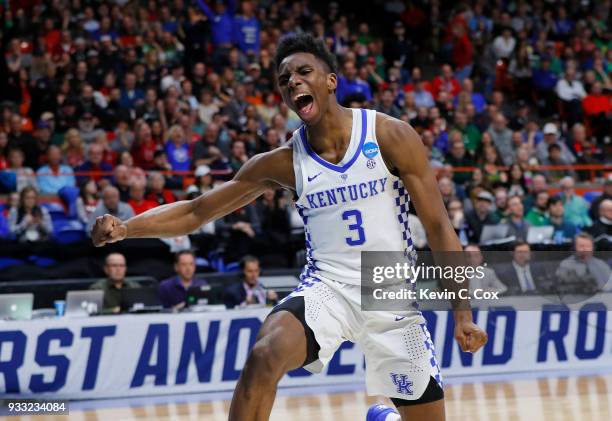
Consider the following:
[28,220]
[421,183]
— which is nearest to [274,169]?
[421,183]

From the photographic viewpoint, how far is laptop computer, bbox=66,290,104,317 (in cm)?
991

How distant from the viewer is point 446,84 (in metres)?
17.7

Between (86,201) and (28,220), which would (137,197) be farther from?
(28,220)

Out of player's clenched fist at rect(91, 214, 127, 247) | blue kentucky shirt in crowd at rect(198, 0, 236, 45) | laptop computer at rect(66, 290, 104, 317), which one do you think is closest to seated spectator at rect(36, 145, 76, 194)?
laptop computer at rect(66, 290, 104, 317)

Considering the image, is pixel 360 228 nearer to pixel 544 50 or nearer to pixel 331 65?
pixel 331 65

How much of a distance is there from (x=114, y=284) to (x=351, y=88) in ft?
22.8

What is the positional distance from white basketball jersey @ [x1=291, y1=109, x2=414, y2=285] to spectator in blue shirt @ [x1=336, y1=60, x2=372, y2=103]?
1093 cm

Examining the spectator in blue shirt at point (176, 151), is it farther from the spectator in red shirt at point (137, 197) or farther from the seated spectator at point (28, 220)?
the seated spectator at point (28, 220)

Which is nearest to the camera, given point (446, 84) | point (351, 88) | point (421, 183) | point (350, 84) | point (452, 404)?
point (421, 183)

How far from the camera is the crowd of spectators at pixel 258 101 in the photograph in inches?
499

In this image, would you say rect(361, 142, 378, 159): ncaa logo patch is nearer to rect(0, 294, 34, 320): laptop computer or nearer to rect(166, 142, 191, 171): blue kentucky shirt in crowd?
rect(0, 294, 34, 320): laptop computer

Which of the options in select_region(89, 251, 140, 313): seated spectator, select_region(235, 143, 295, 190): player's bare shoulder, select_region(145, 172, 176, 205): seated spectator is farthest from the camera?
select_region(145, 172, 176, 205): seated spectator

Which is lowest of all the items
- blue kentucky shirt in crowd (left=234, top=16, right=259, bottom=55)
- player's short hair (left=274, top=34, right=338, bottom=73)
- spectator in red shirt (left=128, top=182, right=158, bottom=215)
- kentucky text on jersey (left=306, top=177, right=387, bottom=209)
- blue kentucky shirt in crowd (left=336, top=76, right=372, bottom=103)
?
kentucky text on jersey (left=306, top=177, right=387, bottom=209)

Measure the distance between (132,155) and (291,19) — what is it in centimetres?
521
